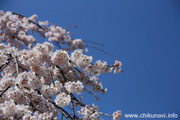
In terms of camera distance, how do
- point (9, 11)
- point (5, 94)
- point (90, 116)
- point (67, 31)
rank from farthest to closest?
1. point (67, 31)
2. point (9, 11)
3. point (90, 116)
4. point (5, 94)

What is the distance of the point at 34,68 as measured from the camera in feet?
10.6

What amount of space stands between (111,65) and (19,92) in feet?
5.65

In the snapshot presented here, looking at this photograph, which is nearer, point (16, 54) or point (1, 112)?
point (1, 112)

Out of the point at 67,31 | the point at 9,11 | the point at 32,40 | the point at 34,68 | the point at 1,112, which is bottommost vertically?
the point at 1,112

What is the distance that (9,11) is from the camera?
24.7 ft

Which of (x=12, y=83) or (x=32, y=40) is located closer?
(x=12, y=83)

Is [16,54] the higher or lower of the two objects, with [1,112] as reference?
higher

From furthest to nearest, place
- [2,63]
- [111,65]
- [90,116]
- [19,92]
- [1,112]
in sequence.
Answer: [111,65] → [2,63] → [90,116] → [19,92] → [1,112]

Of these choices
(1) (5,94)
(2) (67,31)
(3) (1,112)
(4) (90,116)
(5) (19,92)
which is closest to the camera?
(3) (1,112)

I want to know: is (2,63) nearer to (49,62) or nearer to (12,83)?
(12,83)

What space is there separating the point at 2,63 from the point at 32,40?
4.92 metres

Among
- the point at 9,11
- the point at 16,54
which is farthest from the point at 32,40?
the point at 16,54

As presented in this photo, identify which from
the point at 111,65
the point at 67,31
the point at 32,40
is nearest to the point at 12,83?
the point at 111,65

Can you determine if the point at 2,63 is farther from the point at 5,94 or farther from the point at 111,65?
the point at 111,65
